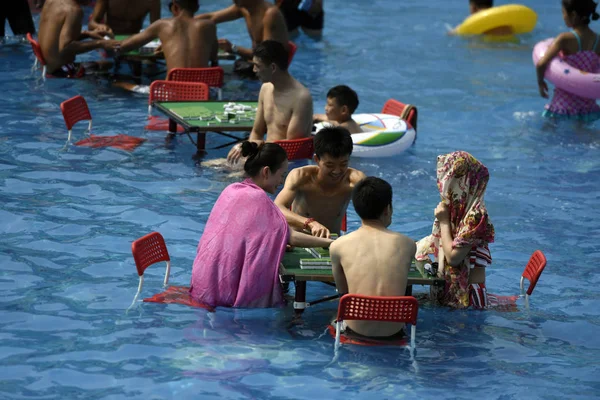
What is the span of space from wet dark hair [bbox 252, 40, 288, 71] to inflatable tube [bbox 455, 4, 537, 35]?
10.1 m

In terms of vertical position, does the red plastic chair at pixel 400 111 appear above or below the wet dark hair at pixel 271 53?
below

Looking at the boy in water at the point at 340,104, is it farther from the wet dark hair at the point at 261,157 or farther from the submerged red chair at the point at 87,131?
the wet dark hair at the point at 261,157

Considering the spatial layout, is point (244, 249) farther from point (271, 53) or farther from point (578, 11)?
point (578, 11)

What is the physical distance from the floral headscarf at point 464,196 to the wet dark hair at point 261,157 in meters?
1.01

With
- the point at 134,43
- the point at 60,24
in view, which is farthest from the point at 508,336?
the point at 60,24

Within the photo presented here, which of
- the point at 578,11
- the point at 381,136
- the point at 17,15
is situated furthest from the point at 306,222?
the point at 17,15

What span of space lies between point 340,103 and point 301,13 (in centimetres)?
751

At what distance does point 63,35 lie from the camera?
38.5 feet

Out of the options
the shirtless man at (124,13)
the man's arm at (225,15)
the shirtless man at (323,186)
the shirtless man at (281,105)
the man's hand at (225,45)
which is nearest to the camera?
the shirtless man at (323,186)

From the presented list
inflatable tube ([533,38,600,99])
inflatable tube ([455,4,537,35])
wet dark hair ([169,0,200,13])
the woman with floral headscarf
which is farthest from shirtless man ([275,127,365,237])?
inflatable tube ([455,4,537,35])

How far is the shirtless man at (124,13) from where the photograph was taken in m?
12.9

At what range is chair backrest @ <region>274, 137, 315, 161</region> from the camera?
27.6 ft

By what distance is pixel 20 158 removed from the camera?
942 cm

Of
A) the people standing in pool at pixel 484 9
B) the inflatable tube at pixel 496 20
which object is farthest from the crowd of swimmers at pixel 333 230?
the people standing in pool at pixel 484 9
